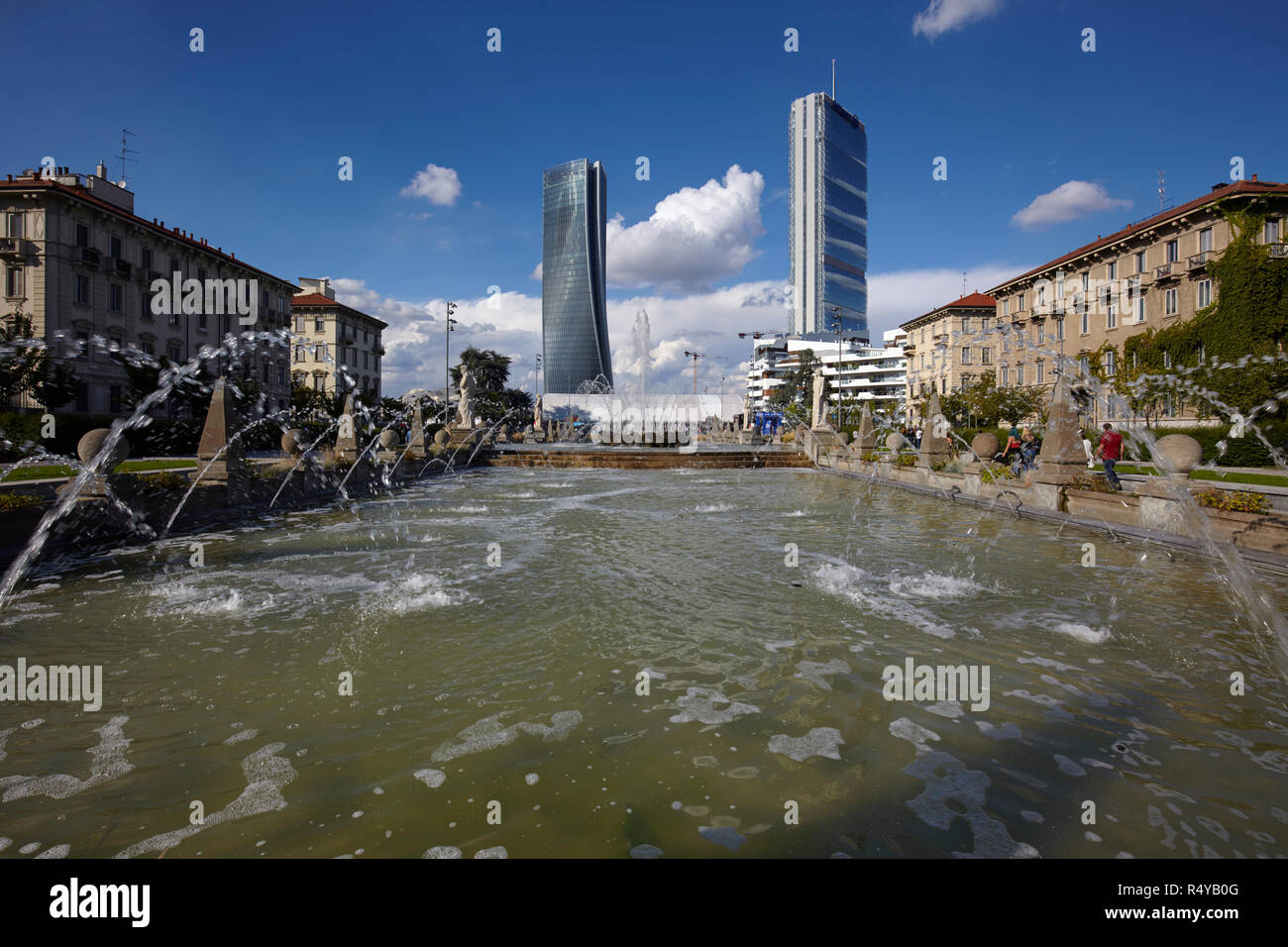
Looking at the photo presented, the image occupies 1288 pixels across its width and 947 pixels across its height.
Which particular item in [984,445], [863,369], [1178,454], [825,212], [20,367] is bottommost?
[1178,454]

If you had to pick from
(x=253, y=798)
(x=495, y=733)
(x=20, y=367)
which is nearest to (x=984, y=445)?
(x=495, y=733)

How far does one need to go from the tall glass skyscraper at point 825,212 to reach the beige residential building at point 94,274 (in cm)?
16404

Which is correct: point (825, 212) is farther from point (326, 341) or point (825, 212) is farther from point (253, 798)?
point (253, 798)

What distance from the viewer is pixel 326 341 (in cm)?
6838

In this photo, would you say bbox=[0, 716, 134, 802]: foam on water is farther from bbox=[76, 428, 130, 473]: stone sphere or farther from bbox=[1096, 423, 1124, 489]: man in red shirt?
bbox=[1096, 423, 1124, 489]: man in red shirt

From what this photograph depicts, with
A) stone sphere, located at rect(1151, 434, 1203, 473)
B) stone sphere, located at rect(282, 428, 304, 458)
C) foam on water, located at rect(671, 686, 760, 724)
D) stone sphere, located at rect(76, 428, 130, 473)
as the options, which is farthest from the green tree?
stone sphere, located at rect(1151, 434, 1203, 473)

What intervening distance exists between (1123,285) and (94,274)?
6604 centimetres

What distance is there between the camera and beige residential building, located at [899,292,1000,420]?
213 ft

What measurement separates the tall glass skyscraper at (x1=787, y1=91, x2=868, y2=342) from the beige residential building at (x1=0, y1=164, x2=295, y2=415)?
164 metres

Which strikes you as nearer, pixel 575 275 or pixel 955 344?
pixel 955 344

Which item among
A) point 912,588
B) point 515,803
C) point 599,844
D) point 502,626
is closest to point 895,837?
point 599,844
